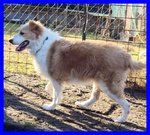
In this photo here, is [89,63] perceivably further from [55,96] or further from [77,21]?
[77,21]

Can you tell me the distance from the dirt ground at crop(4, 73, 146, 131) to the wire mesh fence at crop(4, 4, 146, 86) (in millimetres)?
1022

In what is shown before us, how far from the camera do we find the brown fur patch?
4832mm

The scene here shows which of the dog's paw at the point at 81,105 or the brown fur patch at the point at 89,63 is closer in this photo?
the brown fur patch at the point at 89,63

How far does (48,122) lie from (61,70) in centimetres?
81

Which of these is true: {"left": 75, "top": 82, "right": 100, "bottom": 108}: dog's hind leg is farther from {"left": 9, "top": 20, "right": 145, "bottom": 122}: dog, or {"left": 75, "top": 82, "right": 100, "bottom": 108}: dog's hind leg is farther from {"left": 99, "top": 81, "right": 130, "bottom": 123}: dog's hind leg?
{"left": 99, "top": 81, "right": 130, "bottom": 123}: dog's hind leg

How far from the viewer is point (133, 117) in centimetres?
519

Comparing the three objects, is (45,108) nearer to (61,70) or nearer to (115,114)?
(61,70)

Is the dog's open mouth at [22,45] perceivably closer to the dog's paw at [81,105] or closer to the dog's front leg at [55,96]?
the dog's front leg at [55,96]

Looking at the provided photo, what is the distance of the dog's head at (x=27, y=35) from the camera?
17.0 feet

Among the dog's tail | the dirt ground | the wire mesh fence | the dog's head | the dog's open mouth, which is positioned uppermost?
the wire mesh fence

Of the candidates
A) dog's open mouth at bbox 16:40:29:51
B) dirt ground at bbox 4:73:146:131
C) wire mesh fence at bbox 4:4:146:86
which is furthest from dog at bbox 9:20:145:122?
wire mesh fence at bbox 4:4:146:86

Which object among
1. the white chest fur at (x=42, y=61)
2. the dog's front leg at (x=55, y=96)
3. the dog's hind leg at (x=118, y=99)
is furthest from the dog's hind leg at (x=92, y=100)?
the white chest fur at (x=42, y=61)

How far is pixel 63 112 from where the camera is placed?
5.20 meters

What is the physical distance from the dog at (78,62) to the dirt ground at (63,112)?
0.59 ft
